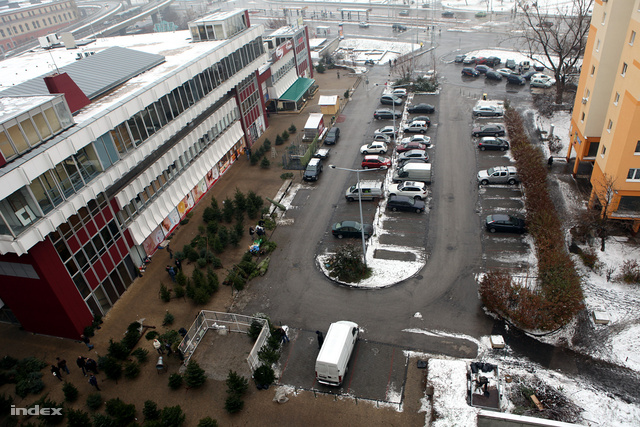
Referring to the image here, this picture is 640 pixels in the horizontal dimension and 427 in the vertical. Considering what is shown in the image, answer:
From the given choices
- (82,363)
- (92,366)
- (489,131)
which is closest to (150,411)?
(92,366)

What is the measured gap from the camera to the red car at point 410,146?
47938 millimetres

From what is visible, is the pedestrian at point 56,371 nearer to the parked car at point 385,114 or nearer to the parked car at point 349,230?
the parked car at point 349,230

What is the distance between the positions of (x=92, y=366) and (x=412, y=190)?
28.6 metres

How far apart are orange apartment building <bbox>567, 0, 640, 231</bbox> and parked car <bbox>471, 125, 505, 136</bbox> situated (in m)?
10.3

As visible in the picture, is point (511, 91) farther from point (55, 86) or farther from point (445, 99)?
point (55, 86)

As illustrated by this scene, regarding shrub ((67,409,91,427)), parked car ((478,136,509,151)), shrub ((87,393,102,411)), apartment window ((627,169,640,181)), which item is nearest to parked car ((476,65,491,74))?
parked car ((478,136,509,151))

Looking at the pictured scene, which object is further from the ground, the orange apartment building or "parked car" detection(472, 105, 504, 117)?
the orange apartment building

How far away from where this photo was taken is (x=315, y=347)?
2644 cm

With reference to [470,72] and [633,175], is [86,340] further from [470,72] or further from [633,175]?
[470,72]

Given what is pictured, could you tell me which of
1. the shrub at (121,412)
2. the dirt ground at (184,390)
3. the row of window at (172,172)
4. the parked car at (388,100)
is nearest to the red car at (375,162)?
the row of window at (172,172)

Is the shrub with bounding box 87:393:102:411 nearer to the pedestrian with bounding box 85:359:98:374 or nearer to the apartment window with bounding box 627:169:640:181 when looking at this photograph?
the pedestrian with bounding box 85:359:98:374

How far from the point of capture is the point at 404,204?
3809cm

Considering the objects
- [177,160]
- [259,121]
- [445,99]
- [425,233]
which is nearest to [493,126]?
[445,99]

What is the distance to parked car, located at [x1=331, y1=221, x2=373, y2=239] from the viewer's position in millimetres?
35406
